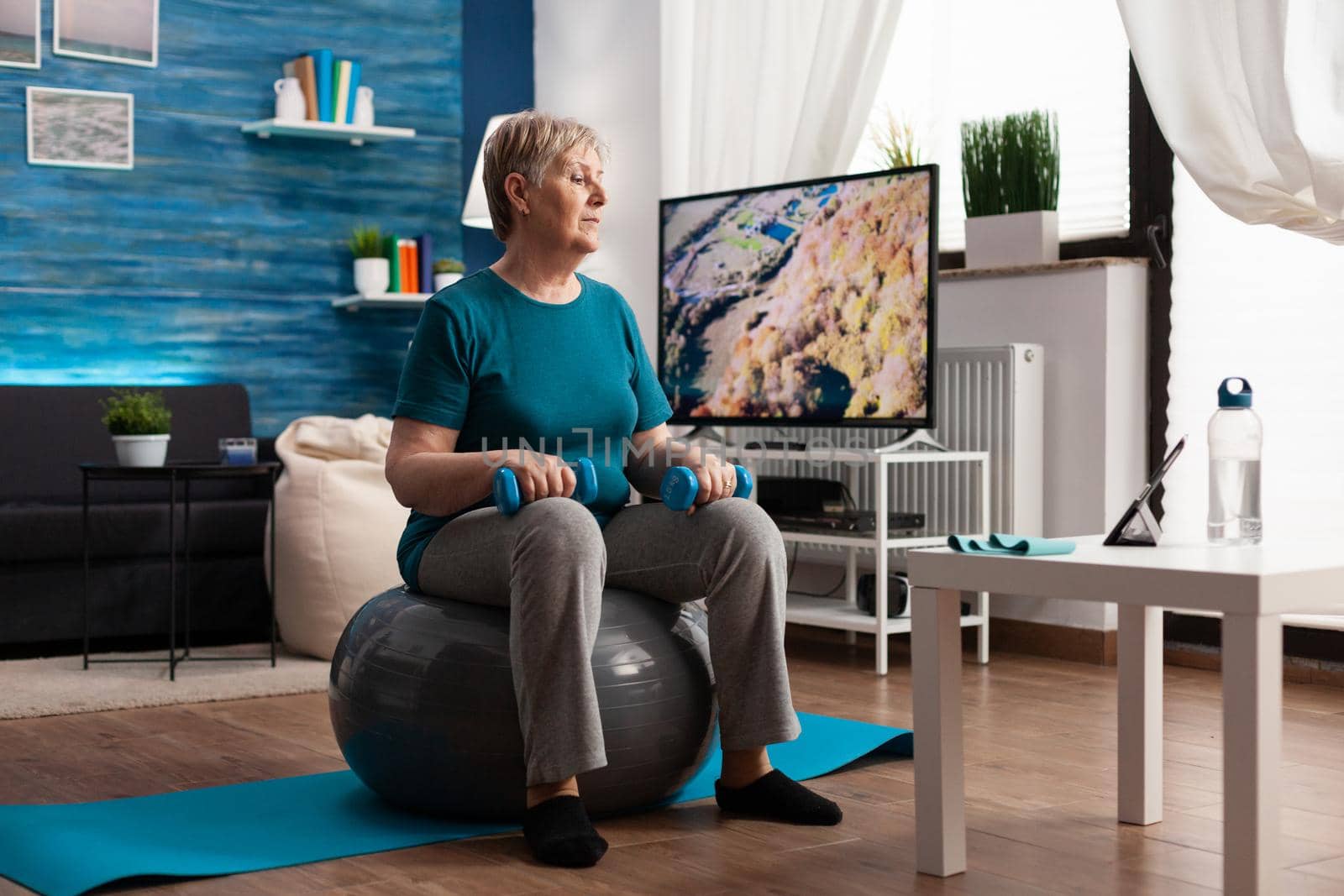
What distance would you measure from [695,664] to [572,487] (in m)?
0.33

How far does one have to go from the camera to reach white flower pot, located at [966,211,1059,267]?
3898mm

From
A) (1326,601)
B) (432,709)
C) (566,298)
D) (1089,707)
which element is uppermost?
(566,298)

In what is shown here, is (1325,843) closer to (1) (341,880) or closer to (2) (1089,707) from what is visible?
(2) (1089,707)

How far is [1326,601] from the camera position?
1.67 metres

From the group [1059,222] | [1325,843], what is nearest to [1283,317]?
[1059,222]

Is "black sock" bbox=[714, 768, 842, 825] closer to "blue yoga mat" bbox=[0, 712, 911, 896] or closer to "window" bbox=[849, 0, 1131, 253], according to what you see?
"blue yoga mat" bbox=[0, 712, 911, 896]

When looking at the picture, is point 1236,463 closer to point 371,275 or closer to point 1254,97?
point 1254,97

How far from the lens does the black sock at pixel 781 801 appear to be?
2.18 m

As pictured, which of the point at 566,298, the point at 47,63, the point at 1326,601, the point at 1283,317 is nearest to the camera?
the point at 1326,601

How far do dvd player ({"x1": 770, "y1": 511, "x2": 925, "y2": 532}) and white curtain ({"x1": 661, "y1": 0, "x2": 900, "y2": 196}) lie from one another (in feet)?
3.33

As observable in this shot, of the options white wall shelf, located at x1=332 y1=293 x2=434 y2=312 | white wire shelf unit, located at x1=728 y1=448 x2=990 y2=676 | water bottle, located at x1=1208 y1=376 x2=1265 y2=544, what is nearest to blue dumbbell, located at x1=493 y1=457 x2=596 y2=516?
water bottle, located at x1=1208 y1=376 x2=1265 y2=544

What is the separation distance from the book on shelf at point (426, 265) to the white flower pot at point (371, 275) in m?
0.17

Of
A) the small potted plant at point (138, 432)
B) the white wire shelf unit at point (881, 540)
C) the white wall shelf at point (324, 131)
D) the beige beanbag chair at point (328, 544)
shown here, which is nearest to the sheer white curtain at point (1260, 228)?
the white wire shelf unit at point (881, 540)

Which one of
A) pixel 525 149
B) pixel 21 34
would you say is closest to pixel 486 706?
pixel 525 149
